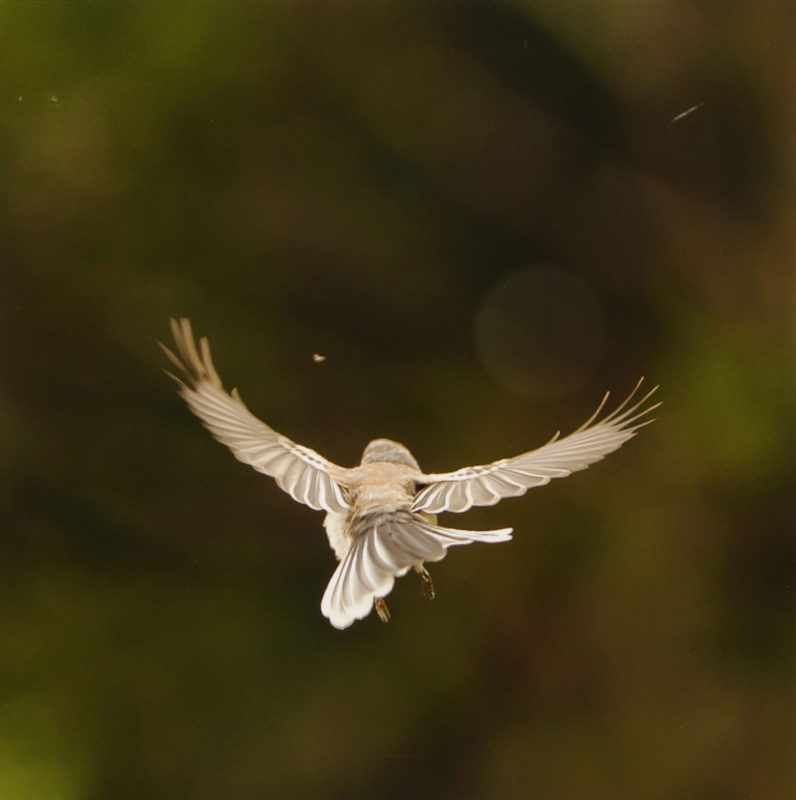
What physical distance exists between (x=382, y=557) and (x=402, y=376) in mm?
563

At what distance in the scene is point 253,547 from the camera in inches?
46.8

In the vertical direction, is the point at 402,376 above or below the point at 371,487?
above

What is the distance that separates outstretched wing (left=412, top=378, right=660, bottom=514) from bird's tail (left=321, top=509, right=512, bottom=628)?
0.15 ft

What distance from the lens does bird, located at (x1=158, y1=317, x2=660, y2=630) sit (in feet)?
2.10

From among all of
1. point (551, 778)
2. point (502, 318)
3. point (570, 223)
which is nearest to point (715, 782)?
point (551, 778)

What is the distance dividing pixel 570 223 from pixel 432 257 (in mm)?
236

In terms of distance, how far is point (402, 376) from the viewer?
3.84 ft

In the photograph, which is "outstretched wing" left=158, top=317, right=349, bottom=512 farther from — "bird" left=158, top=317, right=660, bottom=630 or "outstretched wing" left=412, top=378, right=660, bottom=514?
"outstretched wing" left=412, top=378, right=660, bottom=514

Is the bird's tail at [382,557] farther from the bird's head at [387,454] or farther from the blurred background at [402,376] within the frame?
the blurred background at [402,376]

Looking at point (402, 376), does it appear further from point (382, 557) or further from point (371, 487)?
point (382, 557)

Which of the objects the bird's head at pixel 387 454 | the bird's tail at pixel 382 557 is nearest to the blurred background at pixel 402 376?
the bird's head at pixel 387 454

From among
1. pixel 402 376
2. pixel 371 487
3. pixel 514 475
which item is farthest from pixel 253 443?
pixel 402 376

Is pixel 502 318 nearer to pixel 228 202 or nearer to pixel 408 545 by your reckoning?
pixel 228 202

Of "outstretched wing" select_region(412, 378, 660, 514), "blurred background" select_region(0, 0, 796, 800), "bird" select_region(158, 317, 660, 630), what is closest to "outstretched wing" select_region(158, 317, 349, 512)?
"bird" select_region(158, 317, 660, 630)
